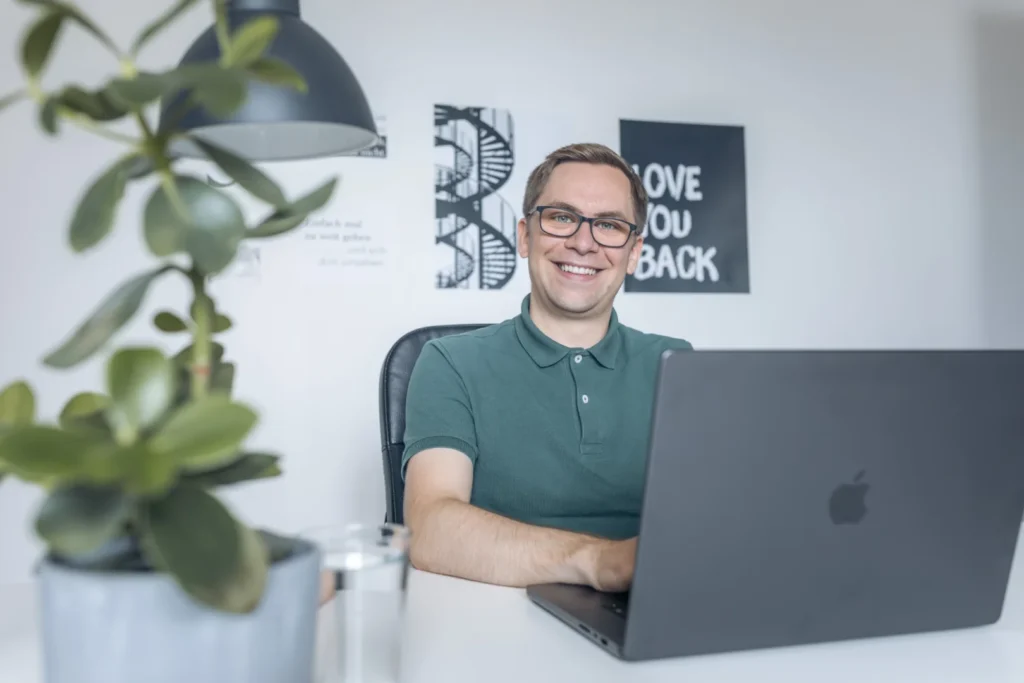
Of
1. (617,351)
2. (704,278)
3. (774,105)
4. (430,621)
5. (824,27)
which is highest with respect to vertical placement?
(824,27)

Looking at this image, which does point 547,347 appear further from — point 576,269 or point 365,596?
point 365,596

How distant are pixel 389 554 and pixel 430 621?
11.6 inches

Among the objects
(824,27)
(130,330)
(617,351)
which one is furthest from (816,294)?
(130,330)

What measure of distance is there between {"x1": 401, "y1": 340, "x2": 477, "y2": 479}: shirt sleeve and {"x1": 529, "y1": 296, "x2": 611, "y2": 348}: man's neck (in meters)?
A: 0.24

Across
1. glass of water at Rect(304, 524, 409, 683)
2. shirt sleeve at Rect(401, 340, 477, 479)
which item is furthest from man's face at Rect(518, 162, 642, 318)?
glass of water at Rect(304, 524, 409, 683)

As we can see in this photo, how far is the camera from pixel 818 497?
0.85 metres

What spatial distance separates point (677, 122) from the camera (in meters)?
2.90

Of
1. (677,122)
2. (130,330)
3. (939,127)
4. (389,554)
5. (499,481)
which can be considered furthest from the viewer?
(939,127)

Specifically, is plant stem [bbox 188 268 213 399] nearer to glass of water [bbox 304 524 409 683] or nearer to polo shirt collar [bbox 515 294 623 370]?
glass of water [bbox 304 524 409 683]

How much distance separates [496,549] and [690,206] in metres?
1.91

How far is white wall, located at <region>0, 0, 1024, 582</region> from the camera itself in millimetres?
2482

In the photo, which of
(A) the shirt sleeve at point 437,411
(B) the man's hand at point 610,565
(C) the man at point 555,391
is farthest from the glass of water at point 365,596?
(A) the shirt sleeve at point 437,411

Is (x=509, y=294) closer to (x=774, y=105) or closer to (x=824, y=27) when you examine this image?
(x=774, y=105)

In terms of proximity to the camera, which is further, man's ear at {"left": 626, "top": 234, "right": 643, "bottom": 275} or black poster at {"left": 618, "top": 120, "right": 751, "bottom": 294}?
black poster at {"left": 618, "top": 120, "right": 751, "bottom": 294}
